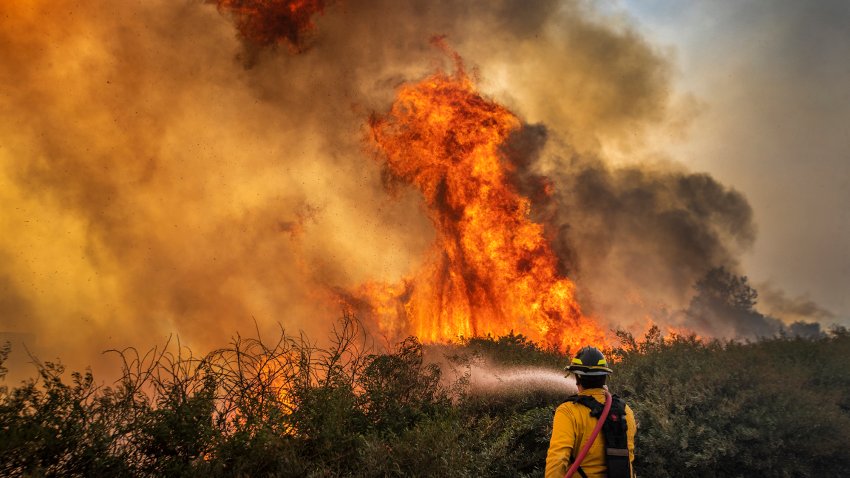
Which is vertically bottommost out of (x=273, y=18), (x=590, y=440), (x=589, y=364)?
(x=590, y=440)

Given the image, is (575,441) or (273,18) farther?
(273,18)

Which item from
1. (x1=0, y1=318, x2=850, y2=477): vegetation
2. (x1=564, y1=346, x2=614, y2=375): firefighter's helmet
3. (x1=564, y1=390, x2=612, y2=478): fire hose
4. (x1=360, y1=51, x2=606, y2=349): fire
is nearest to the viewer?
(x1=564, y1=390, x2=612, y2=478): fire hose

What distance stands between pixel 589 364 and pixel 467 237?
19921 mm

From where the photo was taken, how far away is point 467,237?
80.9 ft

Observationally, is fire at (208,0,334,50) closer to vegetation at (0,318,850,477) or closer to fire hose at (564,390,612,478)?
vegetation at (0,318,850,477)

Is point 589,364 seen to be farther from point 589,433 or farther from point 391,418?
point 391,418

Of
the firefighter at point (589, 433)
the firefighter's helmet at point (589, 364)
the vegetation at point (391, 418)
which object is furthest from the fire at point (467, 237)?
the firefighter at point (589, 433)

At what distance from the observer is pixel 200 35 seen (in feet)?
88.3

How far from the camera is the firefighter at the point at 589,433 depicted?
14.7 ft

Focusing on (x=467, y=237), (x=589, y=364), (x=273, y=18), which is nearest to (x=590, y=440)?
(x=589, y=364)

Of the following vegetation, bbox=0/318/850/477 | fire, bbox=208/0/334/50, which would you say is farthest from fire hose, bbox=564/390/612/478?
fire, bbox=208/0/334/50

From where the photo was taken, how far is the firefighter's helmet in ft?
15.6

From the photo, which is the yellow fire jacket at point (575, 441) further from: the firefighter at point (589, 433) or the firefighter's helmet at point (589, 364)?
the firefighter's helmet at point (589, 364)

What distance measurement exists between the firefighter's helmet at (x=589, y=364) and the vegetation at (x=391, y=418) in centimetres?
280
